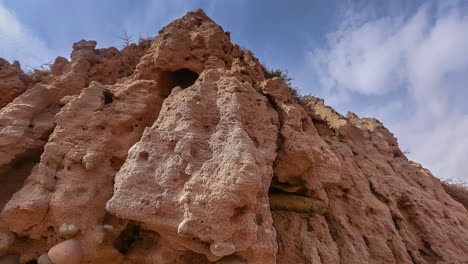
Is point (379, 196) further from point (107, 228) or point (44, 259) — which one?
point (44, 259)

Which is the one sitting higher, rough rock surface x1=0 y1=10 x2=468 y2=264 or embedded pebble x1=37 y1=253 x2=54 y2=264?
rough rock surface x1=0 y1=10 x2=468 y2=264

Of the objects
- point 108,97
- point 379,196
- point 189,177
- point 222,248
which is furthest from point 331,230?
point 108,97

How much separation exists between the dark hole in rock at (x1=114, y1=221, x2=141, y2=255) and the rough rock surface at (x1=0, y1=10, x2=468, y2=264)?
1 centimetres

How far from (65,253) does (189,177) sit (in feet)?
4.42

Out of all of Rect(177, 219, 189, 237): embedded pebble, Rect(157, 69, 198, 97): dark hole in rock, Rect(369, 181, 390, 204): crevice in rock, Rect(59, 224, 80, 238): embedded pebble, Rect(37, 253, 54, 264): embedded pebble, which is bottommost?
Rect(37, 253, 54, 264): embedded pebble

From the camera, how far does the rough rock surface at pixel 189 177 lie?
6.86 feet

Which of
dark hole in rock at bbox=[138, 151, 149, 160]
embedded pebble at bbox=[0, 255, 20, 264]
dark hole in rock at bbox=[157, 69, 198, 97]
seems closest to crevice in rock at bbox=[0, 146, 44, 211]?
embedded pebble at bbox=[0, 255, 20, 264]

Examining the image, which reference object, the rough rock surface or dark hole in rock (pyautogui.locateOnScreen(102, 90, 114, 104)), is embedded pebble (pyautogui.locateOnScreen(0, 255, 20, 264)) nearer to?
the rough rock surface

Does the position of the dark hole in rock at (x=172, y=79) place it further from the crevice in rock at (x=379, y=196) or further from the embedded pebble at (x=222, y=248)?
the crevice in rock at (x=379, y=196)

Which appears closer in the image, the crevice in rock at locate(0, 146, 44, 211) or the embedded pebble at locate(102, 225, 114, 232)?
the embedded pebble at locate(102, 225, 114, 232)

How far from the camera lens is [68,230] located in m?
2.28

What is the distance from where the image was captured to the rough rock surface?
6.86ft

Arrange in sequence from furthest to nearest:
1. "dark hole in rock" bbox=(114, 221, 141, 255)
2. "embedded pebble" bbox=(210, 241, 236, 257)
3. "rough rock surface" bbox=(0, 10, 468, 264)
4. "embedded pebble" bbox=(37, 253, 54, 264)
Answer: "dark hole in rock" bbox=(114, 221, 141, 255) < "embedded pebble" bbox=(37, 253, 54, 264) < "rough rock surface" bbox=(0, 10, 468, 264) < "embedded pebble" bbox=(210, 241, 236, 257)

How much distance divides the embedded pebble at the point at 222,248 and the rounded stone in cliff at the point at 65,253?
1.37 m
